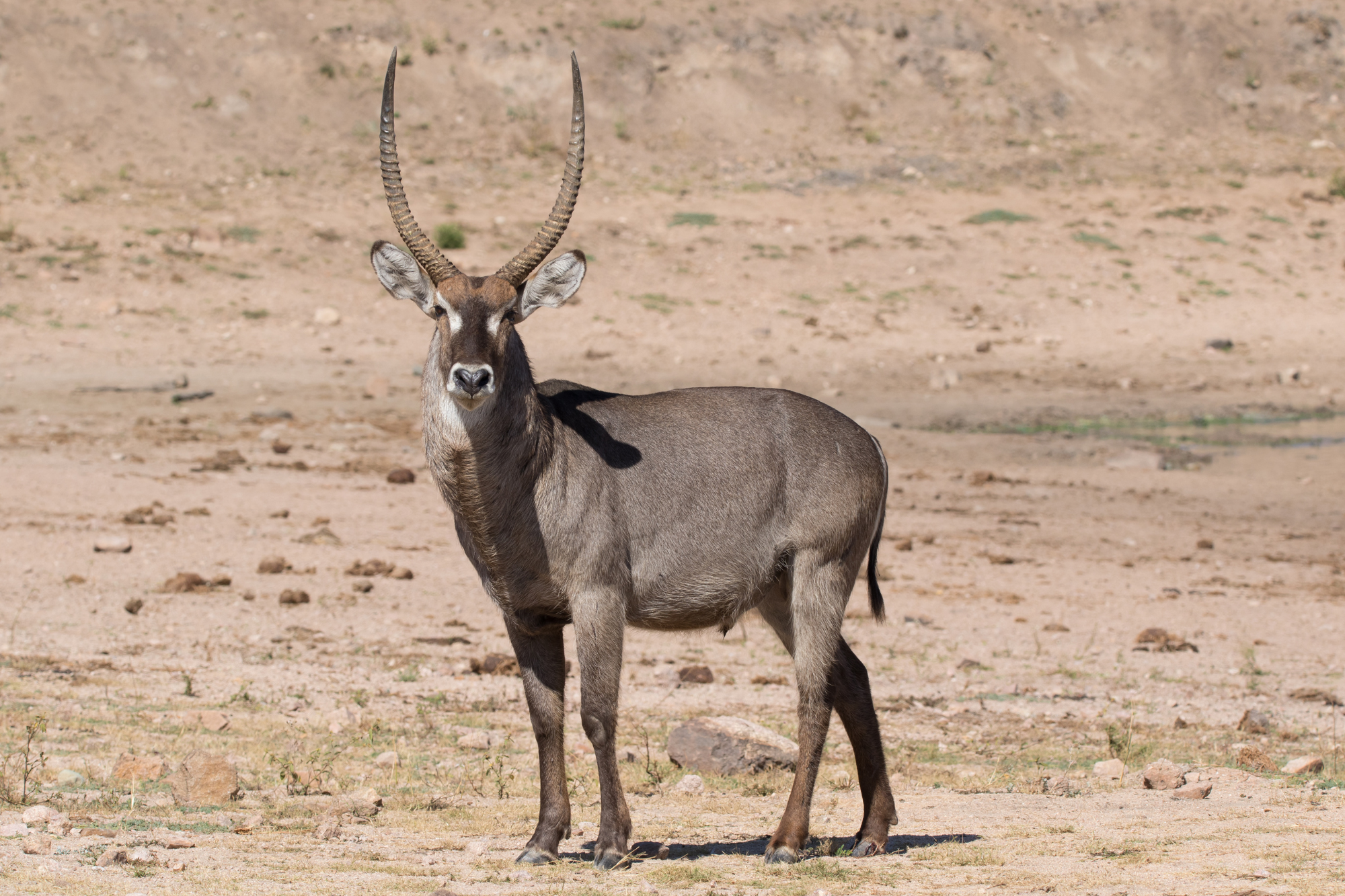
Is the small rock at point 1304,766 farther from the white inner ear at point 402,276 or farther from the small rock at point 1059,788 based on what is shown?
the white inner ear at point 402,276

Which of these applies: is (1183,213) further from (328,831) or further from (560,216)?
(328,831)

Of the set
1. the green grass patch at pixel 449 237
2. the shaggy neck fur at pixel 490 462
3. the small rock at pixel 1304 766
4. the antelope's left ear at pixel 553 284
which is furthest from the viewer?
the green grass patch at pixel 449 237

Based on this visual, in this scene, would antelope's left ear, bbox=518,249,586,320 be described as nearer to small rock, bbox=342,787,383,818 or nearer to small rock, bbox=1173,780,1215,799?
small rock, bbox=342,787,383,818

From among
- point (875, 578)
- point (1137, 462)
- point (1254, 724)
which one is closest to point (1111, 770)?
point (1254, 724)

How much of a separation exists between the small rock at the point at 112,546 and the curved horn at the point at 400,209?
6.73 metres

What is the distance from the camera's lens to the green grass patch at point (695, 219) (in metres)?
29.1

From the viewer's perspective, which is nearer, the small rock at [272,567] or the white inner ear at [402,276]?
the white inner ear at [402,276]

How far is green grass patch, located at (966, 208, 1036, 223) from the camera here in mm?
30344

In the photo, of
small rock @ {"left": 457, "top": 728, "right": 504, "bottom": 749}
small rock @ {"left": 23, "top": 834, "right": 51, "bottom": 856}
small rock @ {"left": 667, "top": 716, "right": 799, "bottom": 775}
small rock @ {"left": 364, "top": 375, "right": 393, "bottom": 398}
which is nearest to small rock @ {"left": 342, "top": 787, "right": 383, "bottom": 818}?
small rock @ {"left": 457, "top": 728, "right": 504, "bottom": 749}

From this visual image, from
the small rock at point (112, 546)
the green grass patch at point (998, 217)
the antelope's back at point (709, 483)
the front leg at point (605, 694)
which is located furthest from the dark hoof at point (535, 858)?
the green grass patch at point (998, 217)

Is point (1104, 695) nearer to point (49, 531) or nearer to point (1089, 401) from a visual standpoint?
point (49, 531)

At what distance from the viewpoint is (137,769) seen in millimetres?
7488

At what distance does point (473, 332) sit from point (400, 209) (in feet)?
3.03

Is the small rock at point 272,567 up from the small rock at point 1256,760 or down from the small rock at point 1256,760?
down
